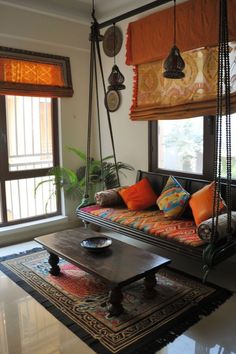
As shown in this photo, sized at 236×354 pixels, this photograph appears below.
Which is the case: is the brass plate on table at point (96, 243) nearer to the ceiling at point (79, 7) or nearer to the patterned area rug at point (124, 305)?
the patterned area rug at point (124, 305)

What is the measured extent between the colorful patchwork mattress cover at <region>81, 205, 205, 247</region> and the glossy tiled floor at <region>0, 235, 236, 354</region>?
1.96 ft

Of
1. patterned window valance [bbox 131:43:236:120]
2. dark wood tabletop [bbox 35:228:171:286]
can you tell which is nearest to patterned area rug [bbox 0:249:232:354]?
dark wood tabletop [bbox 35:228:171:286]

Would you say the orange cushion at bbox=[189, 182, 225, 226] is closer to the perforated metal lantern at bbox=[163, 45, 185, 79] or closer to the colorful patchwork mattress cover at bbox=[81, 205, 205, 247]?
the colorful patchwork mattress cover at bbox=[81, 205, 205, 247]

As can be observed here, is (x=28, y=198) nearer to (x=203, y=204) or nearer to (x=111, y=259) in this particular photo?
(x=111, y=259)

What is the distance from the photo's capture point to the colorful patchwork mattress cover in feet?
9.08

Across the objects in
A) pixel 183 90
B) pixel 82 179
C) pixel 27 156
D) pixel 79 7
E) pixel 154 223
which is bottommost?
pixel 154 223

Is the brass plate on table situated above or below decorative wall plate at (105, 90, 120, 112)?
below

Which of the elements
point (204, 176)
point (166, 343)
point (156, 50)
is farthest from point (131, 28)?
point (166, 343)

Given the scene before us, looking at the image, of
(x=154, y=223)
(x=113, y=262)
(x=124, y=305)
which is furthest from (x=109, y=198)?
(x=124, y=305)

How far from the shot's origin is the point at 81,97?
15.2ft

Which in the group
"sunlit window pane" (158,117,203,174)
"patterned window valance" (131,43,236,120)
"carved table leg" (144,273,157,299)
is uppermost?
"patterned window valance" (131,43,236,120)

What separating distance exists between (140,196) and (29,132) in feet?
5.73

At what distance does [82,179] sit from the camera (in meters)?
4.52

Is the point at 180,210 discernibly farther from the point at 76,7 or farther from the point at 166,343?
the point at 76,7
